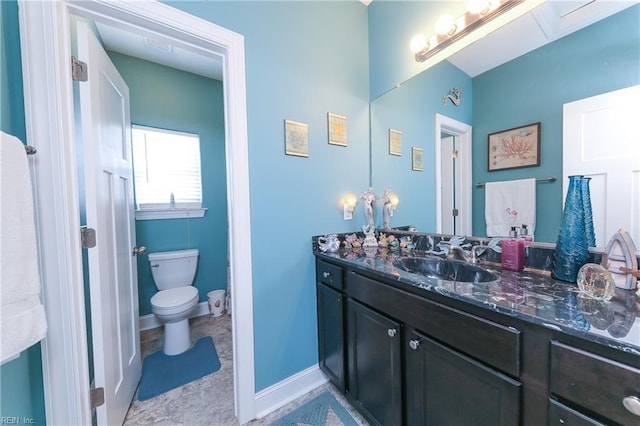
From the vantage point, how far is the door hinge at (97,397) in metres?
1.10

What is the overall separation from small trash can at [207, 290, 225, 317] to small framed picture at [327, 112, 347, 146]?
212cm

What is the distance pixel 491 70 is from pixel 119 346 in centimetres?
255

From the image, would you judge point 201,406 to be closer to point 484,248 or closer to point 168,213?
point 168,213

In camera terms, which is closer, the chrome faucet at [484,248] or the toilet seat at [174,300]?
the chrome faucet at [484,248]

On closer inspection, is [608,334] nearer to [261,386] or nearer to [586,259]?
[586,259]

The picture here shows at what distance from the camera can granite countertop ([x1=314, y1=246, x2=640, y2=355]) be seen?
0.55 metres

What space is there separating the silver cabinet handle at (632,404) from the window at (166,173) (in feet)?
9.60

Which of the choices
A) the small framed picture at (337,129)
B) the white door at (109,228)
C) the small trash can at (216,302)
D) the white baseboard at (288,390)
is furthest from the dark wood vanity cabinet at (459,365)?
the small trash can at (216,302)

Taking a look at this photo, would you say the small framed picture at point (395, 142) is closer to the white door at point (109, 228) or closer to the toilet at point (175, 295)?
the white door at point (109, 228)

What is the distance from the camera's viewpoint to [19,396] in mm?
862

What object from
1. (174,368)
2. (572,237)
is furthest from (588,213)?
(174,368)

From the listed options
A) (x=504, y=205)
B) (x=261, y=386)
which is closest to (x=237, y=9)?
(x=504, y=205)

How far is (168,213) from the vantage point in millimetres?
2441

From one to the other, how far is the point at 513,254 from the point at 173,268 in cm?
271
